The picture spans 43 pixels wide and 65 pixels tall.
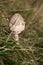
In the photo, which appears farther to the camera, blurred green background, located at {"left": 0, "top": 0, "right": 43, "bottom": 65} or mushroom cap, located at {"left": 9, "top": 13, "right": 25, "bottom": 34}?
mushroom cap, located at {"left": 9, "top": 13, "right": 25, "bottom": 34}

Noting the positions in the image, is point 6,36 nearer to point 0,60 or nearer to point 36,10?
point 0,60

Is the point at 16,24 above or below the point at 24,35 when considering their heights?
above

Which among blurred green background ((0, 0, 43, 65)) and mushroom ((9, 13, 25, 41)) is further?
mushroom ((9, 13, 25, 41))

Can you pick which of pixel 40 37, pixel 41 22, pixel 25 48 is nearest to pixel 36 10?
pixel 41 22

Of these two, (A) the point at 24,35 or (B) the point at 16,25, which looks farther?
(A) the point at 24,35

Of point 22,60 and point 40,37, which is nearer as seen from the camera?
point 22,60

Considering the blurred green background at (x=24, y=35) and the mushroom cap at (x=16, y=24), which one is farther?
the mushroom cap at (x=16, y=24)

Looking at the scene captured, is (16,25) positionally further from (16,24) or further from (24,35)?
(24,35)

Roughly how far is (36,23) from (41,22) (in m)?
0.10

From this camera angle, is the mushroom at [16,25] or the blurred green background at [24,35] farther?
the mushroom at [16,25]

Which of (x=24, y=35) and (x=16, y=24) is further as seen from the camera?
(x=24, y=35)

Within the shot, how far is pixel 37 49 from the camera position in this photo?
2.18 m

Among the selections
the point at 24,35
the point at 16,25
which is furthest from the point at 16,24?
the point at 24,35

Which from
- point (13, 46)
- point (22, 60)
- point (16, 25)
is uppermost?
point (16, 25)
